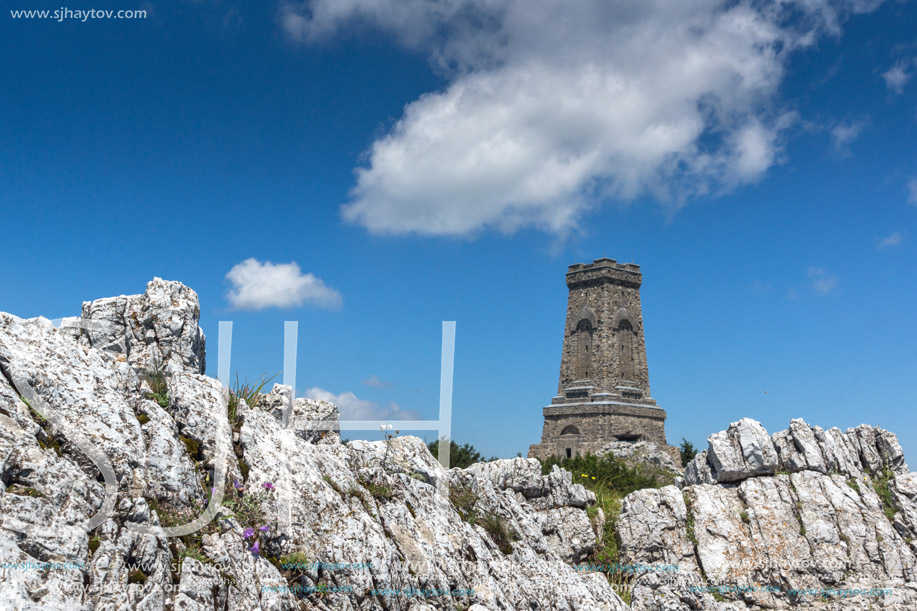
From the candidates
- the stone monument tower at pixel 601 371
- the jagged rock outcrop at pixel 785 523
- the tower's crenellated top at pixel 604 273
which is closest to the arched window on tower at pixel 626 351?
the stone monument tower at pixel 601 371

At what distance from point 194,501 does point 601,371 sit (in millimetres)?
68489

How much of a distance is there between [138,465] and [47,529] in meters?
1.27

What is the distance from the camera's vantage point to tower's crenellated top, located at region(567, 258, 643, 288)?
7450 centimetres

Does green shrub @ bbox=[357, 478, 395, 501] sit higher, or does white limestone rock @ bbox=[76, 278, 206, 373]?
white limestone rock @ bbox=[76, 278, 206, 373]

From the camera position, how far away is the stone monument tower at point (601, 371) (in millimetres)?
69750

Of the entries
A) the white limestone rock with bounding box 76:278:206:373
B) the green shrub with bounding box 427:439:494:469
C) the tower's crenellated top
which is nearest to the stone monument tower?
the tower's crenellated top

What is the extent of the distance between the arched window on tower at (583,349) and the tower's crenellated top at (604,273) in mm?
4743

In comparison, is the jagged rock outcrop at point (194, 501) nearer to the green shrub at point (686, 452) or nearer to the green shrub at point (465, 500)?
the green shrub at point (465, 500)

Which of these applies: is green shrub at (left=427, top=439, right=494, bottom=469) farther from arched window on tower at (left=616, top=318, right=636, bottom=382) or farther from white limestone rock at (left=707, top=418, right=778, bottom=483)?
arched window on tower at (left=616, top=318, right=636, bottom=382)

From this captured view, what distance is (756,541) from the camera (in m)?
17.0

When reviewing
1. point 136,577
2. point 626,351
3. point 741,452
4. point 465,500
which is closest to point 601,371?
point 626,351

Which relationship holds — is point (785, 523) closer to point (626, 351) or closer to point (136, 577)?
point (136, 577)

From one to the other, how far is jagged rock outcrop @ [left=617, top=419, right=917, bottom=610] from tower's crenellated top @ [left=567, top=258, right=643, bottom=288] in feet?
179

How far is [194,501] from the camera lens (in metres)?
6.86
